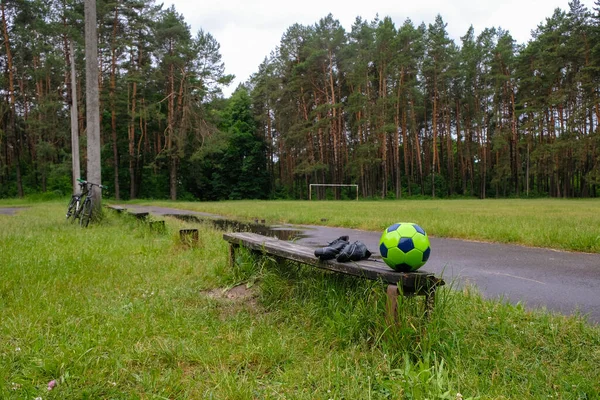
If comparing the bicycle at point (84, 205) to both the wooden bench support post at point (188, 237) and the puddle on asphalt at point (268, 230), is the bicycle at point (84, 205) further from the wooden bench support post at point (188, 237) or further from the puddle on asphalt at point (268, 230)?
the wooden bench support post at point (188, 237)

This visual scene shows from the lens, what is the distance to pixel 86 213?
922cm

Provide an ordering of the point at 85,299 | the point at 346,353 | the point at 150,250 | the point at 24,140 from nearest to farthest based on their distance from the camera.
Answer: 1. the point at 346,353
2. the point at 85,299
3. the point at 150,250
4. the point at 24,140

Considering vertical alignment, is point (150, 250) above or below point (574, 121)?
below

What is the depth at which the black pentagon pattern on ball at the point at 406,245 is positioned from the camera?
254 cm

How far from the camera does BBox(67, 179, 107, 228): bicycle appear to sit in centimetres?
920

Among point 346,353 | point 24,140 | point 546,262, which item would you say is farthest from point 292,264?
point 24,140

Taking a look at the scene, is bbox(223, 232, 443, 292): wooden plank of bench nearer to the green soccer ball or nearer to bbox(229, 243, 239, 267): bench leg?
the green soccer ball

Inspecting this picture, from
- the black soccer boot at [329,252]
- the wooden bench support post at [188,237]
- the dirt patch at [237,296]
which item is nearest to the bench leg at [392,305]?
the black soccer boot at [329,252]

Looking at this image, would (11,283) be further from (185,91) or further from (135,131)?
(135,131)

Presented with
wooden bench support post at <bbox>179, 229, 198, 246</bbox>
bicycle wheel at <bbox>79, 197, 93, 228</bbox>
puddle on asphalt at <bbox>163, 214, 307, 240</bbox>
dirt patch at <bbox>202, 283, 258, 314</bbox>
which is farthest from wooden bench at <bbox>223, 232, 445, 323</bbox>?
bicycle wheel at <bbox>79, 197, 93, 228</bbox>

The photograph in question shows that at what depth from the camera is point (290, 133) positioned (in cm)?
3956

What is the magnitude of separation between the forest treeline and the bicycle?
2298 centimetres

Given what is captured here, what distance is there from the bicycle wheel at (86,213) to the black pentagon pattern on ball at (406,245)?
28.5ft

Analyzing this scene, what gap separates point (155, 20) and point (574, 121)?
37206 millimetres
